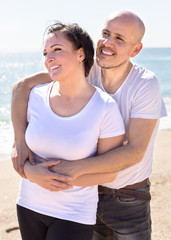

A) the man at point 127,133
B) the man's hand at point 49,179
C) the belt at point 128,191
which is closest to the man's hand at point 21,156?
the man at point 127,133

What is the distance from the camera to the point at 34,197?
225 cm

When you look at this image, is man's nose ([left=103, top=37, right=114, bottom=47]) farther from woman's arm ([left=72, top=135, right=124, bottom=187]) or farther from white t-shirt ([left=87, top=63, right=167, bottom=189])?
woman's arm ([left=72, top=135, right=124, bottom=187])

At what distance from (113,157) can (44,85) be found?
712 millimetres

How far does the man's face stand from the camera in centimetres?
252

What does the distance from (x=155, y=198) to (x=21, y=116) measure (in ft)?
10.0

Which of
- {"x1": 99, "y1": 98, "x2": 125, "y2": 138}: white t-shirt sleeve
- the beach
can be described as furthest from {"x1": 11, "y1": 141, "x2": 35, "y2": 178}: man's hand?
the beach

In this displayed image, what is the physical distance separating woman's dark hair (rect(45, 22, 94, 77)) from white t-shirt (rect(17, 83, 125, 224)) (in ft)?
1.01

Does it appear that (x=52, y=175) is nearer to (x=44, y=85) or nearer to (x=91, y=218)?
→ (x=91, y=218)

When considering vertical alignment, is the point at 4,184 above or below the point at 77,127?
below

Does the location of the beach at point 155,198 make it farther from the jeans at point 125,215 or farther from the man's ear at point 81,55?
the man's ear at point 81,55

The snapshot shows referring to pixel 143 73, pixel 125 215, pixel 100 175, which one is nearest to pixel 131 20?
pixel 143 73

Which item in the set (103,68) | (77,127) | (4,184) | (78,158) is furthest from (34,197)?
(4,184)

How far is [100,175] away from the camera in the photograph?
222cm

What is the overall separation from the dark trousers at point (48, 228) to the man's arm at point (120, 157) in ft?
0.94
